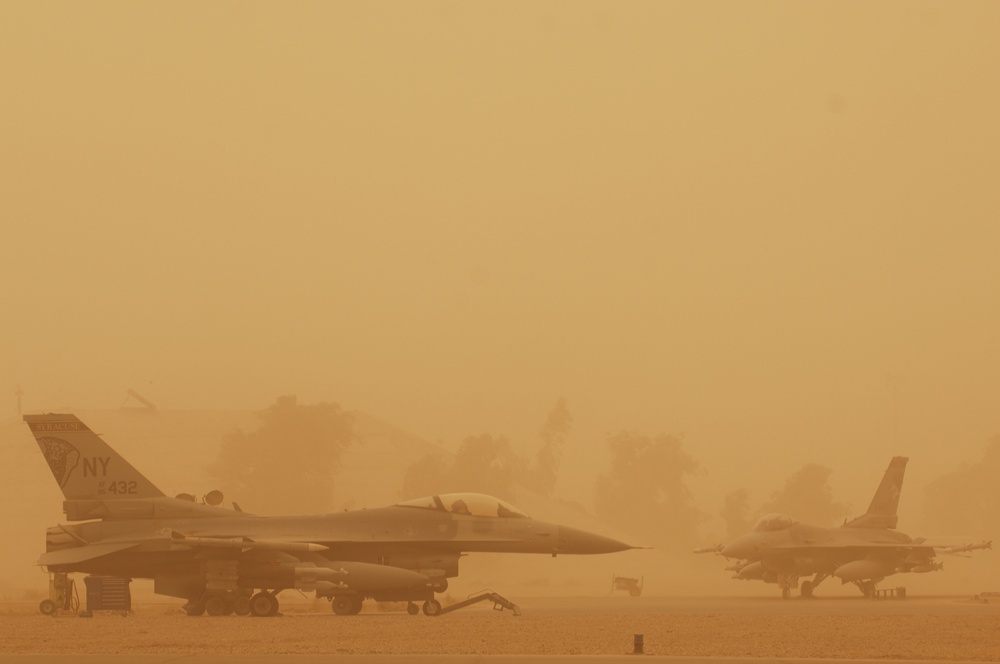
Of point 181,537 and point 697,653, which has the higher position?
point 181,537

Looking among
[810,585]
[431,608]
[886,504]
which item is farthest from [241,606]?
[886,504]

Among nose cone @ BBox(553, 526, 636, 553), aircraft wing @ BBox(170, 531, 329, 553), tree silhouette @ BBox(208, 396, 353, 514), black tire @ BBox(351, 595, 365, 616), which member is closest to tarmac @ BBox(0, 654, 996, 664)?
aircraft wing @ BBox(170, 531, 329, 553)

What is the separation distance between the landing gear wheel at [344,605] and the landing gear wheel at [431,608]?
5.42ft

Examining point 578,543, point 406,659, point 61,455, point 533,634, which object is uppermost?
point 61,455

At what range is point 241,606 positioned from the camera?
1018 inches

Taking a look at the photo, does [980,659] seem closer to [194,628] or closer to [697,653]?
[697,653]

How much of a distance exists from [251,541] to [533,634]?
7764 millimetres

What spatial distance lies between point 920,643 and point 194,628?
37.9ft

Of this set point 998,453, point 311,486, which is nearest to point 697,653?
point 311,486

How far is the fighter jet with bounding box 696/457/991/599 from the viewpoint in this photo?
3872 centimetres

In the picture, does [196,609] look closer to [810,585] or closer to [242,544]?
[242,544]

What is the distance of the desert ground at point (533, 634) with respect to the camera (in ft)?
56.2

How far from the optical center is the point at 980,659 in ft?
52.5

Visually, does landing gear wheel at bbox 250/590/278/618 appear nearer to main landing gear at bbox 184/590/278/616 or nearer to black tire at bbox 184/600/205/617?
main landing gear at bbox 184/590/278/616
